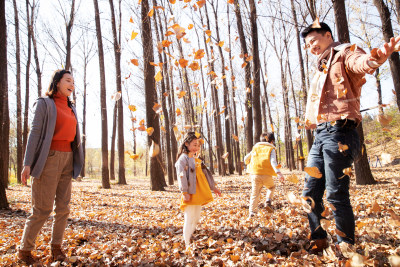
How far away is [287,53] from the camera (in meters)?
17.9

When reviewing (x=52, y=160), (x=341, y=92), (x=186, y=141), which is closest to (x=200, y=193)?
(x=186, y=141)

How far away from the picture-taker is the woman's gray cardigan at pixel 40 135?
2.54 metres

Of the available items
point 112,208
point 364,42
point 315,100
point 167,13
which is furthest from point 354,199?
point 364,42

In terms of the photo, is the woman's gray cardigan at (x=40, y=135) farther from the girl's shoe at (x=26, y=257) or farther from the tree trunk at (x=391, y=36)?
the tree trunk at (x=391, y=36)

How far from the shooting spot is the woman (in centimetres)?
258

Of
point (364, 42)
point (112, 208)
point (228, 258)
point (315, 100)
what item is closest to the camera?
point (315, 100)

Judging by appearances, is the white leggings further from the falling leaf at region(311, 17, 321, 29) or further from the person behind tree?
the falling leaf at region(311, 17, 321, 29)

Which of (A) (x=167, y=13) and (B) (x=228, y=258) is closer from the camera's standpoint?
(B) (x=228, y=258)

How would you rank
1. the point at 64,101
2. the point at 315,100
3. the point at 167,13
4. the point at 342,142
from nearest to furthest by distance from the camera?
1. the point at 342,142
2. the point at 315,100
3. the point at 64,101
4. the point at 167,13

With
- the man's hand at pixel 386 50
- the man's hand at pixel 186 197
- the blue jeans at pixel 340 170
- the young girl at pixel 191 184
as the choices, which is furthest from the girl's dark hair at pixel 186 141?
the man's hand at pixel 386 50

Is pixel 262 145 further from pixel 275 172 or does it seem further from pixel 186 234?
pixel 186 234

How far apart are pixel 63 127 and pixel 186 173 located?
149 cm

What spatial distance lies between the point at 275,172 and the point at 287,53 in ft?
52.6

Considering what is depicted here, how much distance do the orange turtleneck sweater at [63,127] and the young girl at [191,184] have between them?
4.14 feet
